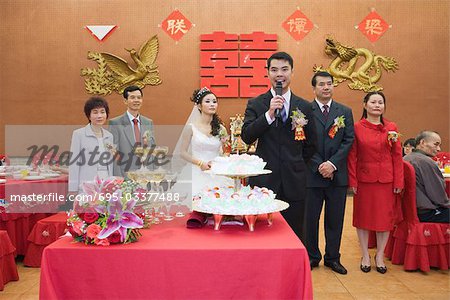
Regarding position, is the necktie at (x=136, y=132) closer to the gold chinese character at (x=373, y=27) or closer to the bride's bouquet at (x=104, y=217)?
the bride's bouquet at (x=104, y=217)

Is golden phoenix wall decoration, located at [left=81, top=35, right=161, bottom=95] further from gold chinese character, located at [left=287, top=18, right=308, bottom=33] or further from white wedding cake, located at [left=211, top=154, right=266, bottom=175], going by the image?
white wedding cake, located at [left=211, top=154, right=266, bottom=175]

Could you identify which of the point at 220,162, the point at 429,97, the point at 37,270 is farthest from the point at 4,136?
the point at 429,97

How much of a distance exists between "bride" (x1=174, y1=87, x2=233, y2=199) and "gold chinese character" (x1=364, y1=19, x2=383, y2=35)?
5047 mm

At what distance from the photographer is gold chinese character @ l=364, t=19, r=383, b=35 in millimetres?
7172

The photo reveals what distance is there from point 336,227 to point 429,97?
16.5 feet

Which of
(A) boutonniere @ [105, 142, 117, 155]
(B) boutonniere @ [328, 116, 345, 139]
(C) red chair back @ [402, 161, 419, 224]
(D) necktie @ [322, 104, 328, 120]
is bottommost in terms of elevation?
(C) red chair back @ [402, 161, 419, 224]

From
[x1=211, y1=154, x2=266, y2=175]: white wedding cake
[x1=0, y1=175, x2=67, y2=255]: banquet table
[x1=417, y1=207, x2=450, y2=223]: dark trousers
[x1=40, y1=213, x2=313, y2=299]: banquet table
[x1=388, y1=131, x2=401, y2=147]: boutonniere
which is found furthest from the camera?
[x1=0, y1=175, x2=67, y2=255]: banquet table

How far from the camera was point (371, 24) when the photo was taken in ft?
23.6

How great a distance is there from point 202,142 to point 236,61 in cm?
425

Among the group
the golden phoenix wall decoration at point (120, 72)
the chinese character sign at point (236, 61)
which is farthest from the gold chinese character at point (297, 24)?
the golden phoenix wall decoration at point (120, 72)

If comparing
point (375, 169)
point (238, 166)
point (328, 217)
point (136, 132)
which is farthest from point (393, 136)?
point (136, 132)

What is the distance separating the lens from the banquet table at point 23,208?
A: 3.50 meters

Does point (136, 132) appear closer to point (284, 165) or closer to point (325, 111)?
point (325, 111)

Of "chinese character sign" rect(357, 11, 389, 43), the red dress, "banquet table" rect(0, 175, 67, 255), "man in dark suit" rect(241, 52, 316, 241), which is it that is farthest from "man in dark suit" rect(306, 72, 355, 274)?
"chinese character sign" rect(357, 11, 389, 43)
